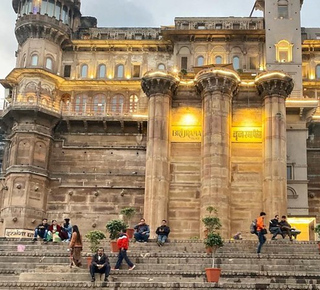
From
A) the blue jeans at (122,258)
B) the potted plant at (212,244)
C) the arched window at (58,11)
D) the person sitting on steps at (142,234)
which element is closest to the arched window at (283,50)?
the arched window at (58,11)

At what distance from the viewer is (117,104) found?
51781 mm

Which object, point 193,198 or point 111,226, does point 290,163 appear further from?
point 111,226

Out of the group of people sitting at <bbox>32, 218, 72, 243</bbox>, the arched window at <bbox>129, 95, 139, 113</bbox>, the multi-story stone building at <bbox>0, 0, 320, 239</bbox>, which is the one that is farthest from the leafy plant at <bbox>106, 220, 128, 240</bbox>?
the arched window at <bbox>129, 95, 139, 113</bbox>

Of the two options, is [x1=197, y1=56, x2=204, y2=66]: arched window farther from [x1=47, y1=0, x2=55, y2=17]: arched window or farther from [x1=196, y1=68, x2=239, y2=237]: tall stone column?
[x1=47, y1=0, x2=55, y2=17]: arched window

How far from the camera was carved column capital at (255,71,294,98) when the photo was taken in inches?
1563

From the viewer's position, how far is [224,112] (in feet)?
128

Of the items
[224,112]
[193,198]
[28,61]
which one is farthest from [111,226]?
[28,61]

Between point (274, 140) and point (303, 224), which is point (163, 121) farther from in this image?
point (303, 224)

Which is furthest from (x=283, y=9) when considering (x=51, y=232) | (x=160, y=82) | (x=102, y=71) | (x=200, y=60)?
(x=51, y=232)

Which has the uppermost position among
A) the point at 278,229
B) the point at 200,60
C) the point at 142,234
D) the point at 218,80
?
the point at 200,60

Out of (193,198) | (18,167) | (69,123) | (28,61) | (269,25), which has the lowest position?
(193,198)

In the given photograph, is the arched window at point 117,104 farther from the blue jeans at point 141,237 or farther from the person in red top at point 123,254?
the person in red top at point 123,254

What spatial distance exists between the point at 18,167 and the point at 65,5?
53.9ft

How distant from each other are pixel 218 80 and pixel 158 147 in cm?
577
